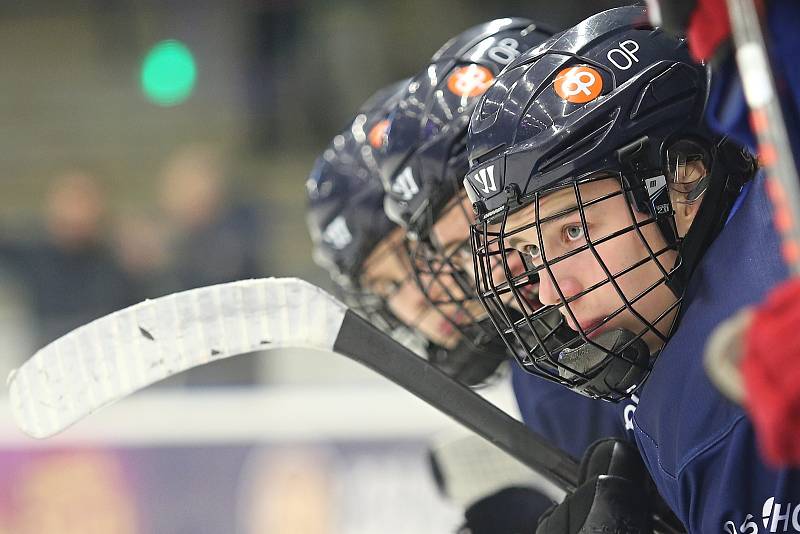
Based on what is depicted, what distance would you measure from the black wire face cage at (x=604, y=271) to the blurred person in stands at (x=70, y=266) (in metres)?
2.48

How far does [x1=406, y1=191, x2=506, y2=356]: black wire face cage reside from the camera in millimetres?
1589

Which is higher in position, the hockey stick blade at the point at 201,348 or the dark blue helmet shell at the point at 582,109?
the dark blue helmet shell at the point at 582,109

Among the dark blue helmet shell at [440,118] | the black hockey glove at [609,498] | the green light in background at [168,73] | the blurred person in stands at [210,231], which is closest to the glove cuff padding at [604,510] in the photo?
the black hockey glove at [609,498]

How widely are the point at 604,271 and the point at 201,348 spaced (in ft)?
1.39

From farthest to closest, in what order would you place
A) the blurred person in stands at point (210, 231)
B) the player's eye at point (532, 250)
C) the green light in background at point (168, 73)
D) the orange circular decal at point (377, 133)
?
the green light in background at point (168, 73) < the blurred person in stands at point (210, 231) < the orange circular decal at point (377, 133) < the player's eye at point (532, 250)

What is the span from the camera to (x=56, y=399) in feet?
3.78

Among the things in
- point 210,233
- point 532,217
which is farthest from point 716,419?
point 210,233

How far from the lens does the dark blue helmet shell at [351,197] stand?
6.26 feet

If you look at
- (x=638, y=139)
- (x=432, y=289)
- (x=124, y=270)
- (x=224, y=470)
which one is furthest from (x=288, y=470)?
(x=638, y=139)

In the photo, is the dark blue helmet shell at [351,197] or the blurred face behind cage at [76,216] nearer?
the dark blue helmet shell at [351,197]

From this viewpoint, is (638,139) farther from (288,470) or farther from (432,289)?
(288,470)

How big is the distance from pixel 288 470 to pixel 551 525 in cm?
205

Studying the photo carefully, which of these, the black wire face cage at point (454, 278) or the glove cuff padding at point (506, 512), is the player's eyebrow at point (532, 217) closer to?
the black wire face cage at point (454, 278)

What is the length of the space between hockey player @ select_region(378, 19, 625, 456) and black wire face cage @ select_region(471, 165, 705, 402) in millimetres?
325
